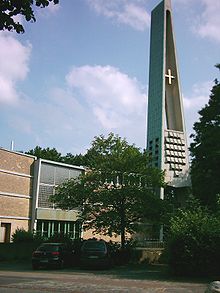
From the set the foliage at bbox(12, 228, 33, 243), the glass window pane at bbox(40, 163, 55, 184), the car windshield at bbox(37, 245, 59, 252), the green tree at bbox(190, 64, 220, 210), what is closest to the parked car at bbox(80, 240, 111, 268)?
the car windshield at bbox(37, 245, 59, 252)

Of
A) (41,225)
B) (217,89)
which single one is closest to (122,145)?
(217,89)

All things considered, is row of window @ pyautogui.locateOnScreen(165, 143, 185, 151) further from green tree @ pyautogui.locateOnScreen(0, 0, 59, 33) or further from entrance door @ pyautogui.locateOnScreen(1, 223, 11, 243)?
green tree @ pyautogui.locateOnScreen(0, 0, 59, 33)

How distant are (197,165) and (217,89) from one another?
218 inches

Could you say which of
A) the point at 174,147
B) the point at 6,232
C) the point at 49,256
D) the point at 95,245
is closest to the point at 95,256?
the point at 95,245

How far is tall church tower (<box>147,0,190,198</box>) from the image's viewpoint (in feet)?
212

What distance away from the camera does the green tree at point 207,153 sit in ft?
94.0

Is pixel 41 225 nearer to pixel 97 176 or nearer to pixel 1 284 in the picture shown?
pixel 97 176

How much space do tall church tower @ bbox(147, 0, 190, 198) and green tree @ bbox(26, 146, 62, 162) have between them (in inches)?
623

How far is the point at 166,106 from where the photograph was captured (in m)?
68.8

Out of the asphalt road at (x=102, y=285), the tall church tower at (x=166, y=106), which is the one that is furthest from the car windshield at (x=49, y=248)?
the tall church tower at (x=166, y=106)

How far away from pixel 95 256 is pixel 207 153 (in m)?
10.2

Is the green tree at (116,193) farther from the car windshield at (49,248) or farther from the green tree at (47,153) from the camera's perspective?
the green tree at (47,153)

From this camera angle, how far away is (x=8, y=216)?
45.1 m

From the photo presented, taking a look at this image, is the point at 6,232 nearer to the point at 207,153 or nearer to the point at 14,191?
the point at 14,191
